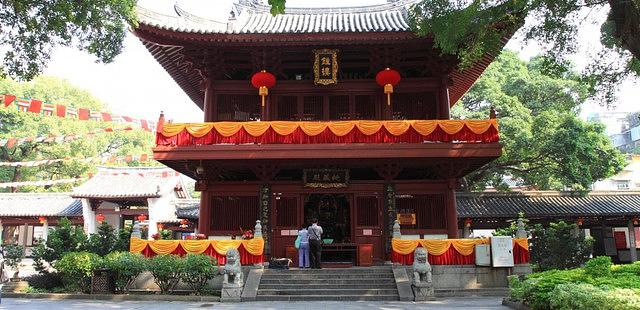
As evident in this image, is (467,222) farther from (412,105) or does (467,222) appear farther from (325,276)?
(325,276)

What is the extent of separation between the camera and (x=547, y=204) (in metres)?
26.4

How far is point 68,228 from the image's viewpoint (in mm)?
17141

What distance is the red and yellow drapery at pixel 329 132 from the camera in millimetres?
15812

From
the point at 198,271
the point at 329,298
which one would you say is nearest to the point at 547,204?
the point at 329,298

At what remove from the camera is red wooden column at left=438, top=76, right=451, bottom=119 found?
17500mm

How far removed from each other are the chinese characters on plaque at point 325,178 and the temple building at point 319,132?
4 cm

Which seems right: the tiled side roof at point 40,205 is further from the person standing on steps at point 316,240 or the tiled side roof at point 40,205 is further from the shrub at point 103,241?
the person standing on steps at point 316,240

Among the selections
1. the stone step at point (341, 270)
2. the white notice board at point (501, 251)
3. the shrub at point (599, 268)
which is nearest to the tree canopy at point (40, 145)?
the stone step at point (341, 270)

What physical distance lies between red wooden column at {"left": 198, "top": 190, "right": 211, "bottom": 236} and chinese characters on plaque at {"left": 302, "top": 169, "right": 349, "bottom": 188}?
340 cm

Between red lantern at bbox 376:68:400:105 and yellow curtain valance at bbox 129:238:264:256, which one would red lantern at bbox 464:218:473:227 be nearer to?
red lantern at bbox 376:68:400:105

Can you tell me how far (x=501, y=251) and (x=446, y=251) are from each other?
154 centimetres

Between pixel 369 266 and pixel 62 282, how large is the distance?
369 inches

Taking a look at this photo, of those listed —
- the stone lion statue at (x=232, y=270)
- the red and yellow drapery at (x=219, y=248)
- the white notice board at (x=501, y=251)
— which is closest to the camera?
the stone lion statue at (x=232, y=270)

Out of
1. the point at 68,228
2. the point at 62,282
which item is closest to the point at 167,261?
the point at 62,282
